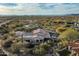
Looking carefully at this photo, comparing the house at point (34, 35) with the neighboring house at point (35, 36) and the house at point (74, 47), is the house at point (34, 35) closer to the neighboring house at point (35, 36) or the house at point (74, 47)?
the neighboring house at point (35, 36)

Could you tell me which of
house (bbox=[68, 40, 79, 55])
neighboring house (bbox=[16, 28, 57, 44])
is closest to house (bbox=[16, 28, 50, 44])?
neighboring house (bbox=[16, 28, 57, 44])

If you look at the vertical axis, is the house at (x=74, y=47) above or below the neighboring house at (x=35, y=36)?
below

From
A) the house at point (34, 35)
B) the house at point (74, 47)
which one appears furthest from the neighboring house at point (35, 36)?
the house at point (74, 47)

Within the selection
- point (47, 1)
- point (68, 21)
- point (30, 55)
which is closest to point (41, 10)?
point (47, 1)

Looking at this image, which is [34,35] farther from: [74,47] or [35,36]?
[74,47]

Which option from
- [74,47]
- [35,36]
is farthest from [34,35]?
[74,47]

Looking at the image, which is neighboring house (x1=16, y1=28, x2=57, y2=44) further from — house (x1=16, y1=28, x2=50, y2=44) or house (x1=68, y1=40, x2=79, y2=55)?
house (x1=68, y1=40, x2=79, y2=55)

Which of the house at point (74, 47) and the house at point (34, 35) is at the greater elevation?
the house at point (34, 35)

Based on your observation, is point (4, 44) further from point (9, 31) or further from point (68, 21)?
point (68, 21)
